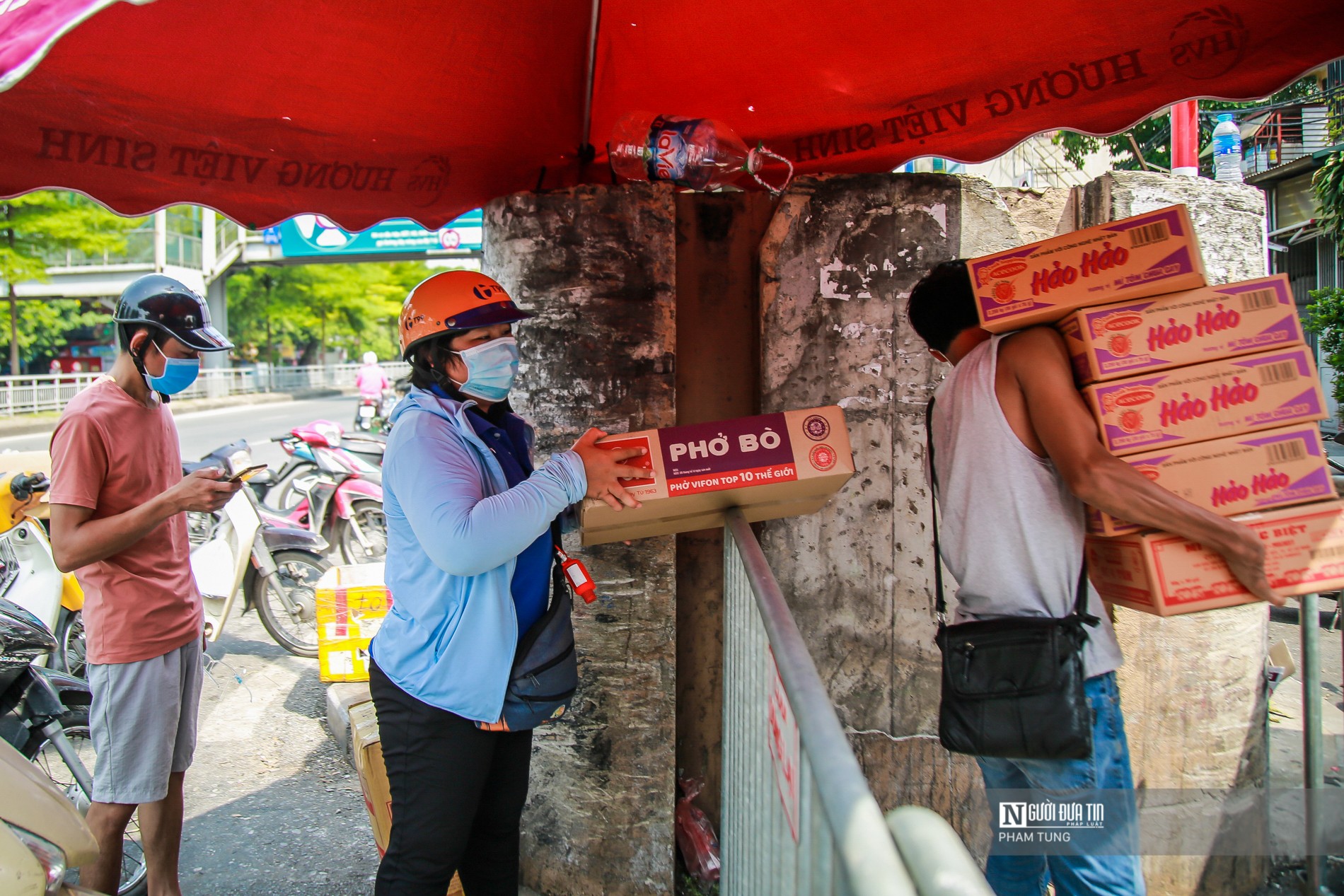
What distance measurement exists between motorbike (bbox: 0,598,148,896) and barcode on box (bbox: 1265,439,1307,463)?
134 inches

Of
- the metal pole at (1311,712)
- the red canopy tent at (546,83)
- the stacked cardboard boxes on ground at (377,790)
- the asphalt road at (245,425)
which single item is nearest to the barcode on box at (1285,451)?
the metal pole at (1311,712)

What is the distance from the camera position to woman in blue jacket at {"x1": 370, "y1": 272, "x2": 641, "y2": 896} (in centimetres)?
191

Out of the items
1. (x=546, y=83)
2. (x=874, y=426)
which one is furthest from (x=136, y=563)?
(x=874, y=426)

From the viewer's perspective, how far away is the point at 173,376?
2658mm

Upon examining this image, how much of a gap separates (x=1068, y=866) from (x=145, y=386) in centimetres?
283

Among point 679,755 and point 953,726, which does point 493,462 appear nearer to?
point 953,726

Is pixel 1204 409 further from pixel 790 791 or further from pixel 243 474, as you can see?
pixel 243 474

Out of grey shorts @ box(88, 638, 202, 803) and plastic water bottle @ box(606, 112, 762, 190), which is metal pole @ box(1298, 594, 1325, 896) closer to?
plastic water bottle @ box(606, 112, 762, 190)

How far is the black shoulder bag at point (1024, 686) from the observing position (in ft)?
6.05

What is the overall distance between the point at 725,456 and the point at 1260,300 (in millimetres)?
1250

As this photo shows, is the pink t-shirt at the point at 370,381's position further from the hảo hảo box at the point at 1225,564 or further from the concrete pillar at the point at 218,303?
the hảo hảo box at the point at 1225,564

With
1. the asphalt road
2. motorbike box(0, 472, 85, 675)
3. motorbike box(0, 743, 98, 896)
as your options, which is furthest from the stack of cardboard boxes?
the asphalt road

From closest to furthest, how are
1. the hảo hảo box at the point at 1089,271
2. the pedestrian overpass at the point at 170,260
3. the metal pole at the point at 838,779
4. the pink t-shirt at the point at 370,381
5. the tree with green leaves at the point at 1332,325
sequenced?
the metal pole at the point at 838,779
the hảo hảo box at the point at 1089,271
the tree with green leaves at the point at 1332,325
the pink t-shirt at the point at 370,381
the pedestrian overpass at the point at 170,260

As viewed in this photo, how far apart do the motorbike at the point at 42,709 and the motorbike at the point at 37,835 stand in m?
0.57
